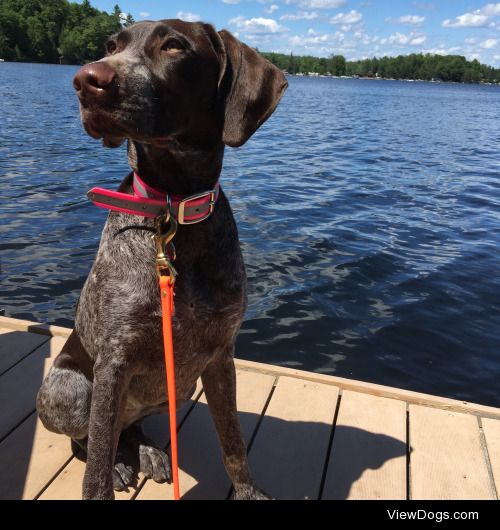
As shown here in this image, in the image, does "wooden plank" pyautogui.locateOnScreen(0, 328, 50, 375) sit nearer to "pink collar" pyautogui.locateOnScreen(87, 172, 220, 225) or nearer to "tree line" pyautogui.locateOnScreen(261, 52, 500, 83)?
"pink collar" pyautogui.locateOnScreen(87, 172, 220, 225)

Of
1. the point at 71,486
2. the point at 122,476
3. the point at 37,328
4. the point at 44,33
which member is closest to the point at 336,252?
the point at 37,328

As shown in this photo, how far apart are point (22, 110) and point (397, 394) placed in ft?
81.3

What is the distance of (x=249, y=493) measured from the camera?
2.82 meters

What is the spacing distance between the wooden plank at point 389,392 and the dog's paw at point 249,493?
1.22m

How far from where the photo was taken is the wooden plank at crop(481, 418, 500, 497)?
310 cm

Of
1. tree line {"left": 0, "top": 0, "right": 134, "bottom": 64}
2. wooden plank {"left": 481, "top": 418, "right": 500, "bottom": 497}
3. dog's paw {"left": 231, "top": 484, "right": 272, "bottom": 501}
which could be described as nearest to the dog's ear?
dog's paw {"left": 231, "top": 484, "right": 272, "bottom": 501}

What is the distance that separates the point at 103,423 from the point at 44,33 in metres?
107

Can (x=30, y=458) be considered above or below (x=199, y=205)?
below

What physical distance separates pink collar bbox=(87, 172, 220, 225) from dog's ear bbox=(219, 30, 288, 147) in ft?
0.98

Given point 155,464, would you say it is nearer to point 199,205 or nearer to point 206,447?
point 206,447

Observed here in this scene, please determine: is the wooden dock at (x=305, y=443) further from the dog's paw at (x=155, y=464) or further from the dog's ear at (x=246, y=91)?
the dog's ear at (x=246, y=91)

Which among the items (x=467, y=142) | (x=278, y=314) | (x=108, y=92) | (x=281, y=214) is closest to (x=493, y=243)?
(x=281, y=214)

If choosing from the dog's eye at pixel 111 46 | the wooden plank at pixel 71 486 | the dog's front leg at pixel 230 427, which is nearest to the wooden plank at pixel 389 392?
the wooden plank at pixel 71 486

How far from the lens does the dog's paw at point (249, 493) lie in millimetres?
2812
